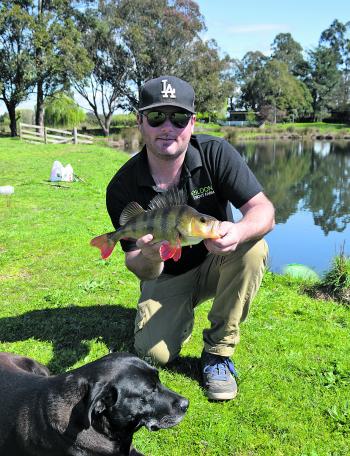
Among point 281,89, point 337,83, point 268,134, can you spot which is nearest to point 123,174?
point 268,134

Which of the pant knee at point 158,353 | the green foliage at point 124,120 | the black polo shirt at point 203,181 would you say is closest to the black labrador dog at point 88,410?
the pant knee at point 158,353

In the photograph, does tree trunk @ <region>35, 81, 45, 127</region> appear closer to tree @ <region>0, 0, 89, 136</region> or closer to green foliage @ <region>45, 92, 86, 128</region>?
tree @ <region>0, 0, 89, 136</region>

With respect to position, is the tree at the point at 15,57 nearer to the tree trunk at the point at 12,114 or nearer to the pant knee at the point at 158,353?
the tree trunk at the point at 12,114

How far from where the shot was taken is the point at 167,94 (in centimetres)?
363

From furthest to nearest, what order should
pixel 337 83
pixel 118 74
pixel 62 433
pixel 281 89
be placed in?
1. pixel 337 83
2. pixel 281 89
3. pixel 118 74
4. pixel 62 433

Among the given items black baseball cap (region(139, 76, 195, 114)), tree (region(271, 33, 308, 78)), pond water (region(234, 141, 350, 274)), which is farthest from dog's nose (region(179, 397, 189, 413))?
tree (region(271, 33, 308, 78))

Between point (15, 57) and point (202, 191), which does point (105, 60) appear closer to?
point (15, 57)

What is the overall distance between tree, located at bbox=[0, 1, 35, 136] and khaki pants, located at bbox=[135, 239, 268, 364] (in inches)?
1521

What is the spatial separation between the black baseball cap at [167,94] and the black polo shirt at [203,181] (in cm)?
42

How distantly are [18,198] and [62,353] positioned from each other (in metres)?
8.45

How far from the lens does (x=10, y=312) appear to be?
206 inches

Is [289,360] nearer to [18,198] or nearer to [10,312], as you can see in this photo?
[10,312]

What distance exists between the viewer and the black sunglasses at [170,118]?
12.1ft

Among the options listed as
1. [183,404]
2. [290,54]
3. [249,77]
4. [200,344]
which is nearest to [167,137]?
[183,404]
